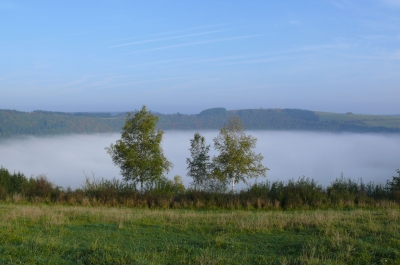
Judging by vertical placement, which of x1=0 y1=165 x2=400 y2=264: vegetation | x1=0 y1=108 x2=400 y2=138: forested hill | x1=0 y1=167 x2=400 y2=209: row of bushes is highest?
x1=0 y1=108 x2=400 y2=138: forested hill

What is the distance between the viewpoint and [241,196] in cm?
2005

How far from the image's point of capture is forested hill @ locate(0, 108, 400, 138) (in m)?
117

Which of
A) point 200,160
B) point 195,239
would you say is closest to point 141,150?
point 200,160

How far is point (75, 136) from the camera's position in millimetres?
147000

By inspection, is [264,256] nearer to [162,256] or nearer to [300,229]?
[162,256]

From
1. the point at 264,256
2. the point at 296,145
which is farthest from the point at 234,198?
the point at 296,145

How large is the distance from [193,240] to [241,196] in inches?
469

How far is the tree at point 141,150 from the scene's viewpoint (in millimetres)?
33812

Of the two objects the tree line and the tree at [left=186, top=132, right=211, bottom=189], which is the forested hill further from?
the tree line

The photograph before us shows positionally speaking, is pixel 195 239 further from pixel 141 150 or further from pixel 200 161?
pixel 200 161

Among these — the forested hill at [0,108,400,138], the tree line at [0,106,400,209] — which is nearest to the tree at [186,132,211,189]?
the tree line at [0,106,400,209]

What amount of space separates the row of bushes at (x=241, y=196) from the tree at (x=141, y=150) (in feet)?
36.0

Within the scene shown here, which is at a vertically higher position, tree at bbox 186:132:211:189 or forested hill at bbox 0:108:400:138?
forested hill at bbox 0:108:400:138

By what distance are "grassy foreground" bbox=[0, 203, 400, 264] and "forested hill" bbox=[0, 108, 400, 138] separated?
99.6 m
